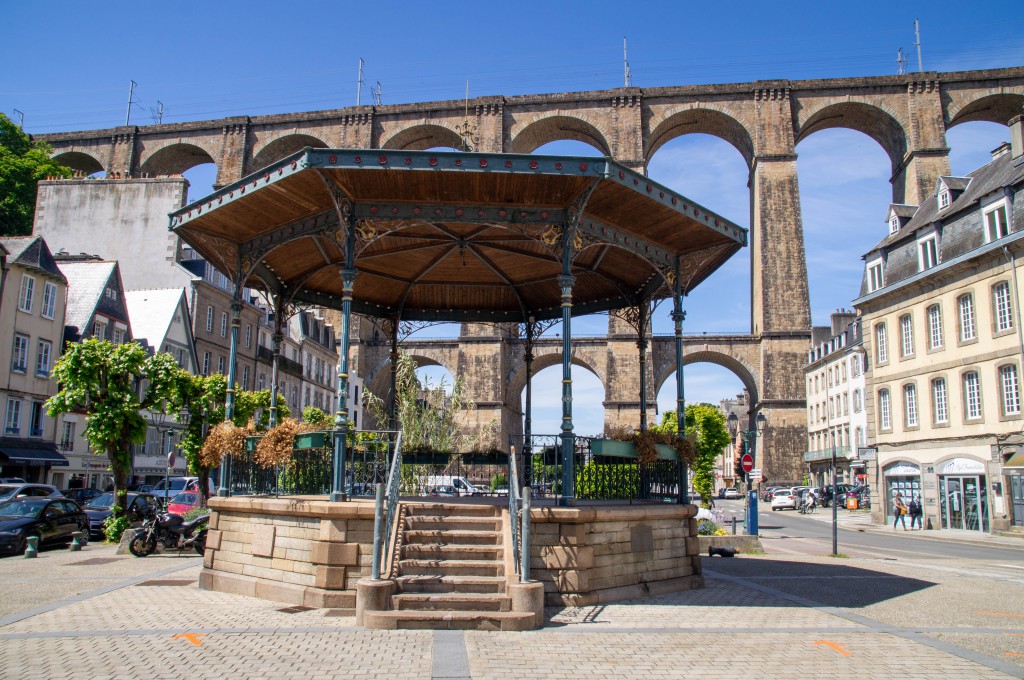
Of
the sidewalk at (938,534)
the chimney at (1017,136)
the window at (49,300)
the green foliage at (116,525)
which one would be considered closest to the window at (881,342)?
the sidewalk at (938,534)

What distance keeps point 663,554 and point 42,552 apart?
1453cm

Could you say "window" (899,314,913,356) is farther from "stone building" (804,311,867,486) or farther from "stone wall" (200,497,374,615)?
"stone wall" (200,497,374,615)

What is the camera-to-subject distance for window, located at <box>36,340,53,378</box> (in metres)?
29.2

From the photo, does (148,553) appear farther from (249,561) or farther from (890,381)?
(890,381)

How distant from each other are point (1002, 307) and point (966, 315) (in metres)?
1.60

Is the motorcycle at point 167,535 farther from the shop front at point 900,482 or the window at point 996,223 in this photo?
the shop front at point 900,482

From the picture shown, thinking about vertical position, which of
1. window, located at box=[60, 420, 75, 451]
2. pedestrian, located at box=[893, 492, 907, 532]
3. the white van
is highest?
window, located at box=[60, 420, 75, 451]

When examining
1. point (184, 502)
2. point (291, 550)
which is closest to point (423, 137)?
point (184, 502)

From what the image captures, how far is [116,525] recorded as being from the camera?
1892cm

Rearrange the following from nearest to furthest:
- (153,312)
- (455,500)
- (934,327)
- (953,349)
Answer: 1. (455,500)
2. (953,349)
3. (934,327)
4. (153,312)

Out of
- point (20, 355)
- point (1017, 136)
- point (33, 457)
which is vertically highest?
point (1017, 136)

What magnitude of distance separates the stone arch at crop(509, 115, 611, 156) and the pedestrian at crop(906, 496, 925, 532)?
2934 centimetres

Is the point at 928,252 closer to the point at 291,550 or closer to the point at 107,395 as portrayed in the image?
the point at 291,550

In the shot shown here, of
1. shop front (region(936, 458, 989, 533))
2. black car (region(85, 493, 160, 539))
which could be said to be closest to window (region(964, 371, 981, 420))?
shop front (region(936, 458, 989, 533))
